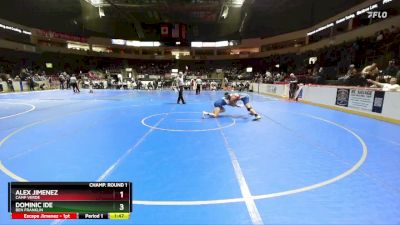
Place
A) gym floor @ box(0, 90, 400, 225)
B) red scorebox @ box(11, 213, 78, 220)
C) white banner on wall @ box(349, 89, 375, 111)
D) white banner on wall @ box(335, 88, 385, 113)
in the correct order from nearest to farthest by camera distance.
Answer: red scorebox @ box(11, 213, 78, 220), gym floor @ box(0, 90, 400, 225), white banner on wall @ box(335, 88, 385, 113), white banner on wall @ box(349, 89, 375, 111)

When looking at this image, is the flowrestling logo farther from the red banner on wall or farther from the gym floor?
the red banner on wall

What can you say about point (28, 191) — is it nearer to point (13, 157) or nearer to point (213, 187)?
point (213, 187)

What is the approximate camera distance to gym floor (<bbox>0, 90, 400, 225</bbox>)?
10.9ft

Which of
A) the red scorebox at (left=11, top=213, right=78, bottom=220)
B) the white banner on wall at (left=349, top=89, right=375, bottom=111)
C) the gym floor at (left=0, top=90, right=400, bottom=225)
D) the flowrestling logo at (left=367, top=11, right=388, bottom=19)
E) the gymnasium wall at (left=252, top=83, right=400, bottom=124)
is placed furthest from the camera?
the flowrestling logo at (left=367, top=11, right=388, bottom=19)

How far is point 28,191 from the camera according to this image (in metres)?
2.45

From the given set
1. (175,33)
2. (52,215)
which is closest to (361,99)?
(52,215)

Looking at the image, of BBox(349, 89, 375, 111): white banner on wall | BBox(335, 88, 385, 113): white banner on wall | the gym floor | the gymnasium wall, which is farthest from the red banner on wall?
BBox(349, 89, 375, 111): white banner on wall
